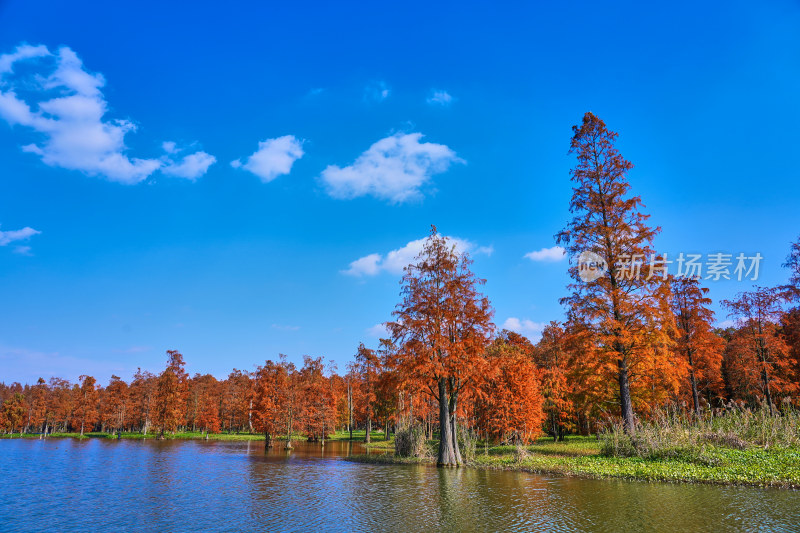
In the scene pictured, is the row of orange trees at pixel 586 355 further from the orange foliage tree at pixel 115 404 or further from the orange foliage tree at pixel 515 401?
the orange foliage tree at pixel 115 404

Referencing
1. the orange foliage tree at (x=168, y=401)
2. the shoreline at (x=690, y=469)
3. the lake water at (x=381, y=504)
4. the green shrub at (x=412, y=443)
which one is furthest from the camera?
the orange foliage tree at (x=168, y=401)

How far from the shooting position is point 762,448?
19812 mm

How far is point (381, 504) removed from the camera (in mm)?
15422

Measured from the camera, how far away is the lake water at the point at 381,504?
12195mm

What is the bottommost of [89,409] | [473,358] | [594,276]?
[89,409]

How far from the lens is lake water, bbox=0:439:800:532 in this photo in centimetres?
1220

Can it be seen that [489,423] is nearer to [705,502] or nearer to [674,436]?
[674,436]

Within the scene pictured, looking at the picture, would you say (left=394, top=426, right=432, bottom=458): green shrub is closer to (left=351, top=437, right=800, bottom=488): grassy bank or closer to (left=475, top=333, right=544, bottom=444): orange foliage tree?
(left=475, top=333, right=544, bottom=444): orange foliage tree

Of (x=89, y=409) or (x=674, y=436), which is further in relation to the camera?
(x=89, y=409)

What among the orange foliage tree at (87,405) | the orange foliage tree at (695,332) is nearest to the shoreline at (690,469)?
the orange foliage tree at (695,332)

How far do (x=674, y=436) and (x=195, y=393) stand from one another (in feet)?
243

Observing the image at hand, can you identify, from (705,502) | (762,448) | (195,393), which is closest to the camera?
(705,502)

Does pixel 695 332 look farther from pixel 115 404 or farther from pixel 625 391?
pixel 115 404

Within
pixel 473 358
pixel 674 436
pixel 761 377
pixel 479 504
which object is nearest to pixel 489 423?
pixel 473 358
